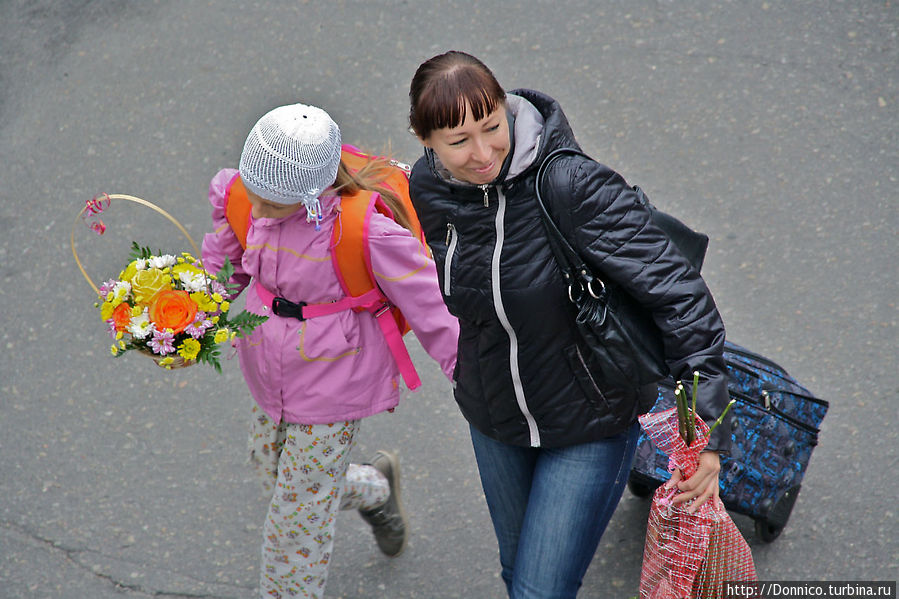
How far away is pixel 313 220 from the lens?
2994 millimetres

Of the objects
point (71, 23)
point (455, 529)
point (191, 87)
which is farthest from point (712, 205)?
point (71, 23)

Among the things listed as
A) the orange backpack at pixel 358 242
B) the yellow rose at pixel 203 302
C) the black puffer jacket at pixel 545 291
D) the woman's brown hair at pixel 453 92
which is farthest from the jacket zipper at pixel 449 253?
the yellow rose at pixel 203 302

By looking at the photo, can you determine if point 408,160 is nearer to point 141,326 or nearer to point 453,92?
point 141,326

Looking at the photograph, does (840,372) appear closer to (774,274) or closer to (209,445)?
(774,274)

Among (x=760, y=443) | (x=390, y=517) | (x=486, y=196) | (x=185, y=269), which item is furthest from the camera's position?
(x=390, y=517)

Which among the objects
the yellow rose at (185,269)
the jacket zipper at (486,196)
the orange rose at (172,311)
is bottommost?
the orange rose at (172,311)

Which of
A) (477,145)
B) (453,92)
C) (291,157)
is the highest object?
(453,92)

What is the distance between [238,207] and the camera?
3227 millimetres

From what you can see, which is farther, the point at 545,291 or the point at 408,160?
the point at 408,160

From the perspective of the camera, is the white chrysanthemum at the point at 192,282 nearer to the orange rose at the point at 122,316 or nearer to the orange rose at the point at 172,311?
the orange rose at the point at 172,311

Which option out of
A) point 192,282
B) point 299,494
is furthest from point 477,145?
point 299,494

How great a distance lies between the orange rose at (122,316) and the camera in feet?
9.43

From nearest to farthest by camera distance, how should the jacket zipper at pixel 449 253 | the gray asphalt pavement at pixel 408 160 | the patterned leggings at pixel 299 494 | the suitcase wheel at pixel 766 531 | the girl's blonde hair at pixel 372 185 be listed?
the jacket zipper at pixel 449 253 → the girl's blonde hair at pixel 372 185 → the patterned leggings at pixel 299 494 → the suitcase wheel at pixel 766 531 → the gray asphalt pavement at pixel 408 160

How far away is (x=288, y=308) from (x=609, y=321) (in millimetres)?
1179
